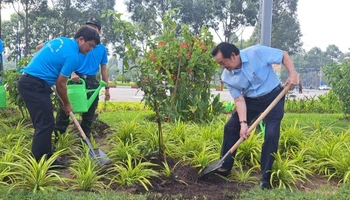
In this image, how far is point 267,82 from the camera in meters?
3.49

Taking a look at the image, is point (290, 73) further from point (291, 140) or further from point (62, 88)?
point (62, 88)

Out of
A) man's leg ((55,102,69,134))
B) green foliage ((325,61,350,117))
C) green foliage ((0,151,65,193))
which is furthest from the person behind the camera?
green foliage ((325,61,350,117))

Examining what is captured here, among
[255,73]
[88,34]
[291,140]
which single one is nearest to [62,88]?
[88,34]

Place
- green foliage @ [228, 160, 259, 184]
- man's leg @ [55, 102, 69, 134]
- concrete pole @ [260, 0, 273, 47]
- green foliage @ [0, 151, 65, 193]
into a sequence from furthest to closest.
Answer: concrete pole @ [260, 0, 273, 47]
man's leg @ [55, 102, 69, 134]
green foliage @ [228, 160, 259, 184]
green foliage @ [0, 151, 65, 193]

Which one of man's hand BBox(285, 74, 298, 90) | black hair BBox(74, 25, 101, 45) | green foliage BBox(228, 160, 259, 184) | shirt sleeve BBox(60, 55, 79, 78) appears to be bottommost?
green foliage BBox(228, 160, 259, 184)

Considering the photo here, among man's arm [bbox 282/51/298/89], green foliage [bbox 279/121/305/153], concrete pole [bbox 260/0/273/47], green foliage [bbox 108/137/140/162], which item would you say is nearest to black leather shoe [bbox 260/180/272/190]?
man's arm [bbox 282/51/298/89]

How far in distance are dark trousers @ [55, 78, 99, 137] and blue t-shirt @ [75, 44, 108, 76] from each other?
0.12 m

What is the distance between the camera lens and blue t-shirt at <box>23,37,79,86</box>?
3.43m

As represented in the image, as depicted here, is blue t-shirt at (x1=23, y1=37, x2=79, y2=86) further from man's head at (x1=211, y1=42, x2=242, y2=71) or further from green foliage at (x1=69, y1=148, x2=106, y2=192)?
man's head at (x1=211, y1=42, x2=242, y2=71)

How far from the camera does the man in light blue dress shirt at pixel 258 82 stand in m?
3.31

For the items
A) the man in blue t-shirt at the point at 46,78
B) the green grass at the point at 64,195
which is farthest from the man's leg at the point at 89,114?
the green grass at the point at 64,195

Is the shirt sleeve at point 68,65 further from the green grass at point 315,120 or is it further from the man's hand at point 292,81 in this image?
the green grass at point 315,120

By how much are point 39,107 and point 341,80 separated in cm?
627

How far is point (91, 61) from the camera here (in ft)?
15.5
